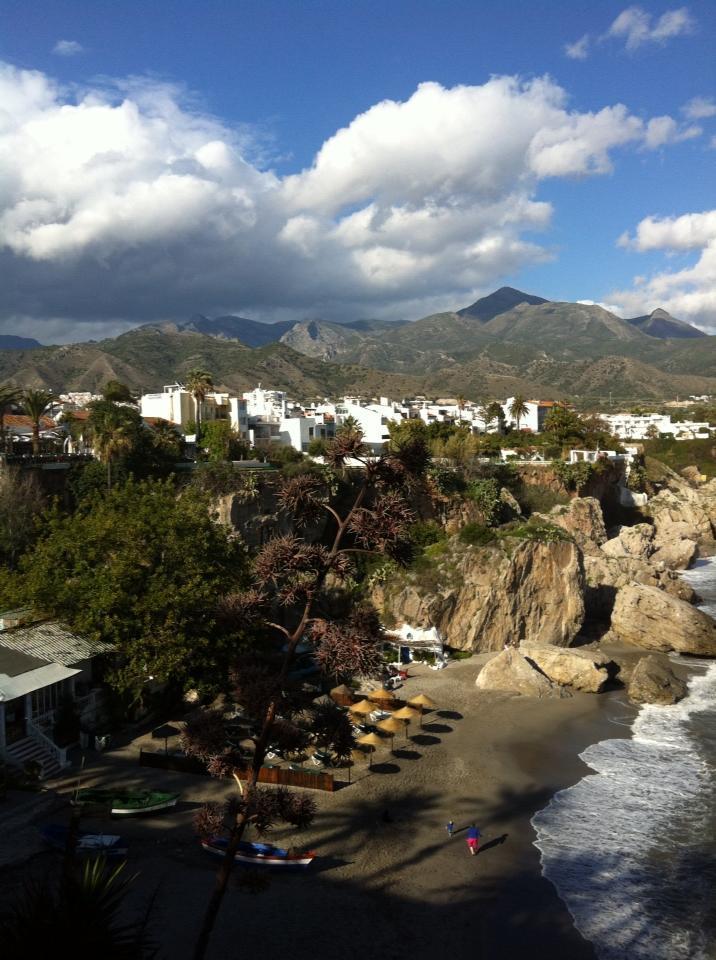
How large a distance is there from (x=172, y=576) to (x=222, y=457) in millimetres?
21694

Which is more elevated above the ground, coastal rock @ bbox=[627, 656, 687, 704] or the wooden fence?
the wooden fence

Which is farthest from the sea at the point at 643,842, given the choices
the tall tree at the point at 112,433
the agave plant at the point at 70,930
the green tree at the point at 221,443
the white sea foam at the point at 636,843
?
the green tree at the point at 221,443

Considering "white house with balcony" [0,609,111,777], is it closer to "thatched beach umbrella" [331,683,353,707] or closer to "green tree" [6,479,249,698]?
"green tree" [6,479,249,698]

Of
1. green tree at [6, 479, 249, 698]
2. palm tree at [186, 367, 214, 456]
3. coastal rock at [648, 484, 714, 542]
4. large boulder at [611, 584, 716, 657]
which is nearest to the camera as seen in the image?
green tree at [6, 479, 249, 698]

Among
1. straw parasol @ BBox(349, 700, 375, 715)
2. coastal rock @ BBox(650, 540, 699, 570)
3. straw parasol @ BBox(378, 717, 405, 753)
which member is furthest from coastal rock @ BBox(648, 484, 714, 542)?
straw parasol @ BBox(378, 717, 405, 753)

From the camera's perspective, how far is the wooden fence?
2105cm

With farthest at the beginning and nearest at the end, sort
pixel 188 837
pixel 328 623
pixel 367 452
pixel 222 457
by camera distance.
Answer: pixel 222 457 < pixel 188 837 < pixel 367 452 < pixel 328 623

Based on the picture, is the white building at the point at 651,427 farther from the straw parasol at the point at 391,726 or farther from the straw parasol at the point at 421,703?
the straw parasol at the point at 391,726

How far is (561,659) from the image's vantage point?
106ft

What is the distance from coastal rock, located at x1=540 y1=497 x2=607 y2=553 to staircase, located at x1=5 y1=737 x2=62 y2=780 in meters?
41.0

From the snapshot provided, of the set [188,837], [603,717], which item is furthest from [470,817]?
[603,717]

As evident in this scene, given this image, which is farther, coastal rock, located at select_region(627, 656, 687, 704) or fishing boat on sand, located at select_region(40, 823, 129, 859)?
coastal rock, located at select_region(627, 656, 687, 704)

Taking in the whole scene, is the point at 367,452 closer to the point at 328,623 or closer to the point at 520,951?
the point at 328,623

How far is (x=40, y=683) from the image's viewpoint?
21.4 m
